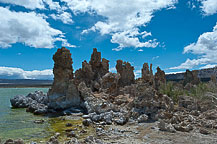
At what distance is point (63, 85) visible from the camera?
1127 inches

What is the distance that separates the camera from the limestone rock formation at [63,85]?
1089 inches

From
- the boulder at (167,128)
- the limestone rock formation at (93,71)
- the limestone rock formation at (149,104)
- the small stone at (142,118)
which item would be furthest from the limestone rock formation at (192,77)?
the boulder at (167,128)

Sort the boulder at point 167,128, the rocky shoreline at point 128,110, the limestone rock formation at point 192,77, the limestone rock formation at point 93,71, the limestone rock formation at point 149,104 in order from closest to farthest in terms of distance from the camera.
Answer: the rocky shoreline at point 128,110 < the boulder at point 167,128 < the limestone rock formation at point 149,104 < the limestone rock formation at point 93,71 < the limestone rock formation at point 192,77

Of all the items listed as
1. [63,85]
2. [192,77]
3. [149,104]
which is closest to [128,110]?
[149,104]

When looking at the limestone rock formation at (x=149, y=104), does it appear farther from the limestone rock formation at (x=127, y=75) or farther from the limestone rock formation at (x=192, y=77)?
the limestone rock formation at (x=192, y=77)

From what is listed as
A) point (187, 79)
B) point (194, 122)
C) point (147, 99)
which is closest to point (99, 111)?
point (147, 99)

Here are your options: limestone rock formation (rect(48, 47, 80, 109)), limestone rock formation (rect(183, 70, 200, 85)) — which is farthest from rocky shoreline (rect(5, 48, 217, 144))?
limestone rock formation (rect(183, 70, 200, 85))

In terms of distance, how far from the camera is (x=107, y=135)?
13.2 m

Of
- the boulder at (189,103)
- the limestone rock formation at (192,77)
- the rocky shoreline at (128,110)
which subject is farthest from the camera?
the limestone rock formation at (192,77)

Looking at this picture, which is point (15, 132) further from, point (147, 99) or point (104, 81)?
point (104, 81)

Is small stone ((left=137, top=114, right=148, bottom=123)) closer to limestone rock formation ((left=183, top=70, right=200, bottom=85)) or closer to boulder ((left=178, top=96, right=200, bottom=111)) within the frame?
boulder ((left=178, top=96, right=200, bottom=111))

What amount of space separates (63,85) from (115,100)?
8.56 m

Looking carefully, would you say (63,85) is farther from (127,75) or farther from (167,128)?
(167,128)

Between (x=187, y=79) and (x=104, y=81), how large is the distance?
19.6m
